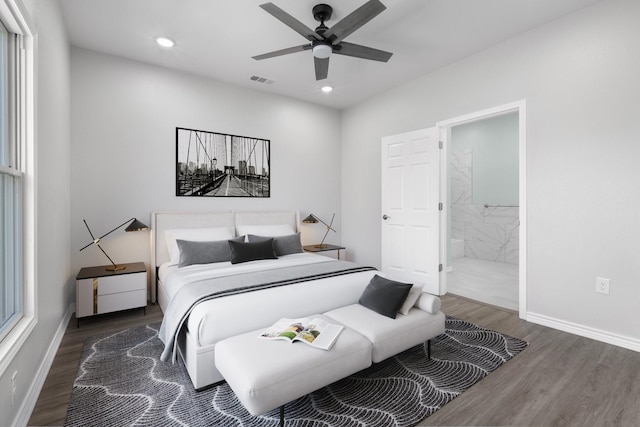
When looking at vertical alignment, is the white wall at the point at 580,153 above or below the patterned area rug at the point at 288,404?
above

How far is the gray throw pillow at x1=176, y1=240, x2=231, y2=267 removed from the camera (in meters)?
3.18

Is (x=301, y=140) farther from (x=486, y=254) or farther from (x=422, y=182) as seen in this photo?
(x=486, y=254)

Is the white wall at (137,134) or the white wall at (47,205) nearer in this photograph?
the white wall at (47,205)

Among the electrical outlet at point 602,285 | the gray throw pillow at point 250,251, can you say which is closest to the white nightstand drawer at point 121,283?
the gray throw pillow at point 250,251

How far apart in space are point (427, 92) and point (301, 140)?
197 centimetres

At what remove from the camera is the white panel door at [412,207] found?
12.7 ft

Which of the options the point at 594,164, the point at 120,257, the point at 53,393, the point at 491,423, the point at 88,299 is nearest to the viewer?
the point at 491,423

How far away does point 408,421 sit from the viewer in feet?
5.35

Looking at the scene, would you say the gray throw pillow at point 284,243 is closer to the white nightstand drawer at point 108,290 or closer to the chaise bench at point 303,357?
the white nightstand drawer at point 108,290

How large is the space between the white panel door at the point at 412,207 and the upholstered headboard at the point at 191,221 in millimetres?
1634

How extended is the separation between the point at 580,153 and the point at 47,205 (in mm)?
4288

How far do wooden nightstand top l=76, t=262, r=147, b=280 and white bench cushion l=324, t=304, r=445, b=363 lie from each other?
7.08 feet

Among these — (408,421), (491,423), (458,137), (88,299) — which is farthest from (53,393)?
(458,137)

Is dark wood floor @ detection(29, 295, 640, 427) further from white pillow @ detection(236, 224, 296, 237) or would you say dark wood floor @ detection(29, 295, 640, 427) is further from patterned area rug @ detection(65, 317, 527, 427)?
white pillow @ detection(236, 224, 296, 237)
